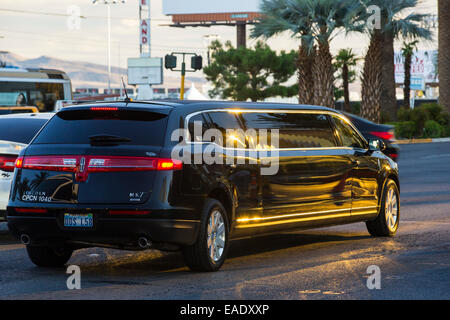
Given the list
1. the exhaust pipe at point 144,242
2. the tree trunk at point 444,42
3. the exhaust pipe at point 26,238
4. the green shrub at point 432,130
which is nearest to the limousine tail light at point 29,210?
the exhaust pipe at point 26,238

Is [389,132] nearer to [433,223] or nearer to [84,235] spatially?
[433,223]

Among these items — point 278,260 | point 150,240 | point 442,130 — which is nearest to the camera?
point 150,240

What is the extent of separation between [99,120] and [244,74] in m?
68.9

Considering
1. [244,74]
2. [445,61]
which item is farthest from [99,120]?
[244,74]

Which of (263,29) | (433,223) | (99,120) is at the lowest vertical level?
(433,223)

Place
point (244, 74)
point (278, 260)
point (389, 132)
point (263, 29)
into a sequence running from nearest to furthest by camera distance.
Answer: point (278, 260) < point (389, 132) < point (263, 29) < point (244, 74)

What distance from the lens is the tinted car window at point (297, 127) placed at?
10.5m

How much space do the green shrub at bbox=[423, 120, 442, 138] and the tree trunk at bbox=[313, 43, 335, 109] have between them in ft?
22.3

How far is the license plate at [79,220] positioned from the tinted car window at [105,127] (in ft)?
2.41

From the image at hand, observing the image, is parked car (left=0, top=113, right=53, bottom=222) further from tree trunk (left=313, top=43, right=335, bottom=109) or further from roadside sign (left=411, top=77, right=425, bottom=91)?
roadside sign (left=411, top=77, right=425, bottom=91)

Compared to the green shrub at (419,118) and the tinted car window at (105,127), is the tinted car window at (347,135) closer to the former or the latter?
the tinted car window at (105,127)

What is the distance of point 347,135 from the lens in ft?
39.3
